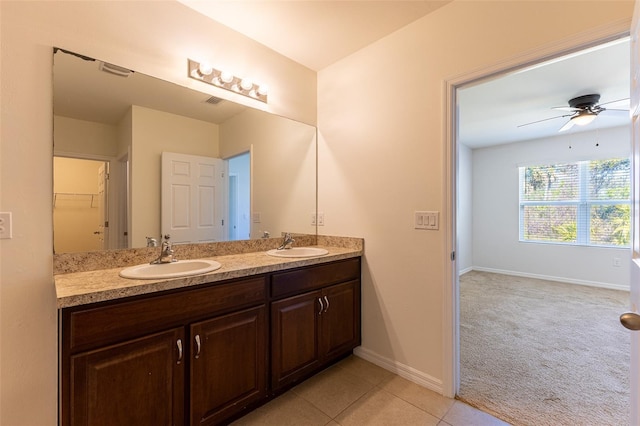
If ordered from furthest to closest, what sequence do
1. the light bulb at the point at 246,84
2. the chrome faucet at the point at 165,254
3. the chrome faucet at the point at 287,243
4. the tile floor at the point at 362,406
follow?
the chrome faucet at the point at 287,243 < the light bulb at the point at 246,84 < the chrome faucet at the point at 165,254 < the tile floor at the point at 362,406

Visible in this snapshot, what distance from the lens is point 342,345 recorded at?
85.0 inches

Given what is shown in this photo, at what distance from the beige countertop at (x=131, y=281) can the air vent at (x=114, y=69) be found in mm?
1073

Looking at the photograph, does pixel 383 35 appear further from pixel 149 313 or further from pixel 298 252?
pixel 149 313

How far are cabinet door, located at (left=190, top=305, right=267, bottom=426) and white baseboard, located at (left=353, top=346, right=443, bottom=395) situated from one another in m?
0.92

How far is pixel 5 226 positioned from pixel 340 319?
6.22 ft

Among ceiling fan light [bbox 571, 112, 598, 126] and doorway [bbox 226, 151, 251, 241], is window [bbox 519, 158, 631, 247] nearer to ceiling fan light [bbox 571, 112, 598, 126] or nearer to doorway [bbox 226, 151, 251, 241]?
ceiling fan light [bbox 571, 112, 598, 126]

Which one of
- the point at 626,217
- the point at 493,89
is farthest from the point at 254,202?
the point at 626,217

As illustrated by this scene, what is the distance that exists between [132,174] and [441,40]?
2098 mm

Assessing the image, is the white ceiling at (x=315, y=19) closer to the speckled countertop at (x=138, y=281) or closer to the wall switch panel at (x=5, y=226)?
the wall switch panel at (x=5, y=226)

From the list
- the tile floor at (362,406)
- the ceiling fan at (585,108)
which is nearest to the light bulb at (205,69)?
the tile floor at (362,406)

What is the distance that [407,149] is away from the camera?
2016 millimetres

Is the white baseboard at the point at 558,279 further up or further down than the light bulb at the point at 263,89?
further down

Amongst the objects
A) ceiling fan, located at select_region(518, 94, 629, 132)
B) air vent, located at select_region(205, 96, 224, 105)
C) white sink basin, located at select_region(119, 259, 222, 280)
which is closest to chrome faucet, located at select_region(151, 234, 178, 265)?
white sink basin, located at select_region(119, 259, 222, 280)

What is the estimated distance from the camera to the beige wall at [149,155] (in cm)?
Answer: 174
